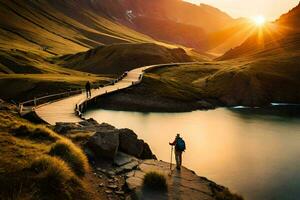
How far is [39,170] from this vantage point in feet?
67.5

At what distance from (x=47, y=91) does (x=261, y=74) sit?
70.1 meters

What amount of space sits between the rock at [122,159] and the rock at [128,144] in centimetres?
143

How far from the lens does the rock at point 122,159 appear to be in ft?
95.4

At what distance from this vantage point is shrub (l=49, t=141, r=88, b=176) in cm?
2366

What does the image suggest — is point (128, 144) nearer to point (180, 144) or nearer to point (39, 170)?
point (180, 144)

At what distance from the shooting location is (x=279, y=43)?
7042 inches

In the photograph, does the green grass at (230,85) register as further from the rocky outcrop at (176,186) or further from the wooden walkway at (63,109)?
the rocky outcrop at (176,186)

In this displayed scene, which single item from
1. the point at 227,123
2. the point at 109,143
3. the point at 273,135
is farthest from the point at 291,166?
the point at 227,123

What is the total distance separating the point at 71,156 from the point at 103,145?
5.19 meters

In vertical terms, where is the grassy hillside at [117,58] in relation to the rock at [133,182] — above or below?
above

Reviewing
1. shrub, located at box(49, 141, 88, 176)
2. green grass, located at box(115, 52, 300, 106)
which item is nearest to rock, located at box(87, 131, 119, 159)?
shrub, located at box(49, 141, 88, 176)

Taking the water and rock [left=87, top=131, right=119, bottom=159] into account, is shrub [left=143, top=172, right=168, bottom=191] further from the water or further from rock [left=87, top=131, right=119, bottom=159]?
the water

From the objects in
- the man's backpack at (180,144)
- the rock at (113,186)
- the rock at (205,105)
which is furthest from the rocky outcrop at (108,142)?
the rock at (205,105)

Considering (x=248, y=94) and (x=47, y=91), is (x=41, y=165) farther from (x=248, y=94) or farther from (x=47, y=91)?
(x=248, y=94)
